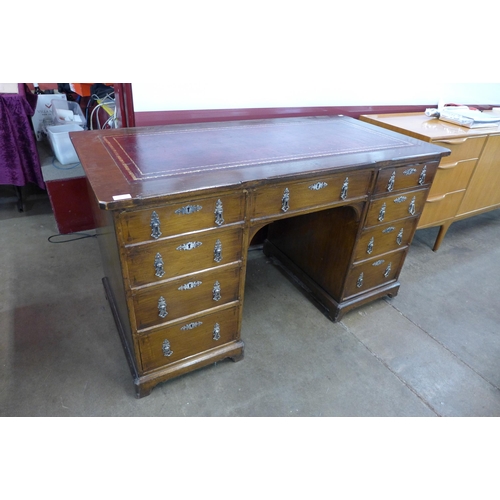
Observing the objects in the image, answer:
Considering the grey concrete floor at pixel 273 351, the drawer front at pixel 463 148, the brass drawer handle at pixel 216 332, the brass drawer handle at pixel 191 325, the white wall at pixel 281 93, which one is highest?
the white wall at pixel 281 93

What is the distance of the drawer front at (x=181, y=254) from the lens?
107 cm

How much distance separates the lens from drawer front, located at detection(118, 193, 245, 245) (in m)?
1.00

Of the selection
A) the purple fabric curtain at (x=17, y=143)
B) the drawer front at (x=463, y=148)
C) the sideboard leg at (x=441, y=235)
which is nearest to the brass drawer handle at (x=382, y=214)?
the drawer front at (x=463, y=148)

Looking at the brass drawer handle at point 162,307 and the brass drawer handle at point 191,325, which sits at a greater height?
the brass drawer handle at point 162,307

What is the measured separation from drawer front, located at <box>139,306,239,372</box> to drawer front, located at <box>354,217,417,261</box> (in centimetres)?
64

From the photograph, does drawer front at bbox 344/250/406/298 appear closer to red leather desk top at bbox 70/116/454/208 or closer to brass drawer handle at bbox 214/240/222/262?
red leather desk top at bbox 70/116/454/208

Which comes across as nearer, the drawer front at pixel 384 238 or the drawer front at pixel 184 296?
the drawer front at pixel 184 296

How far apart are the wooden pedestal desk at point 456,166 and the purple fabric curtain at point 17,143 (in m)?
2.13

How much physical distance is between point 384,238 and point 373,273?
8.0 inches

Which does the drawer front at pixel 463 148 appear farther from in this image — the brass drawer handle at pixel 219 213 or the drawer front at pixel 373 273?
the brass drawer handle at pixel 219 213

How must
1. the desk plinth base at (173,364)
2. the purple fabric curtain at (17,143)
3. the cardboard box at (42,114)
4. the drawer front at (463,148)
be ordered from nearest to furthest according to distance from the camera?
the desk plinth base at (173,364) → the drawer front at (463,148) → the purple fabric curtain at (17,143) → the cardboard box at (42,114)

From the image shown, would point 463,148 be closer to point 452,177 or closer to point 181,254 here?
point 452,177

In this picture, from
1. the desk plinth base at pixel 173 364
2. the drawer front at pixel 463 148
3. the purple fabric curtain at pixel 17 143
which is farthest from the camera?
the purple fabric curtain at pixel 17 143
